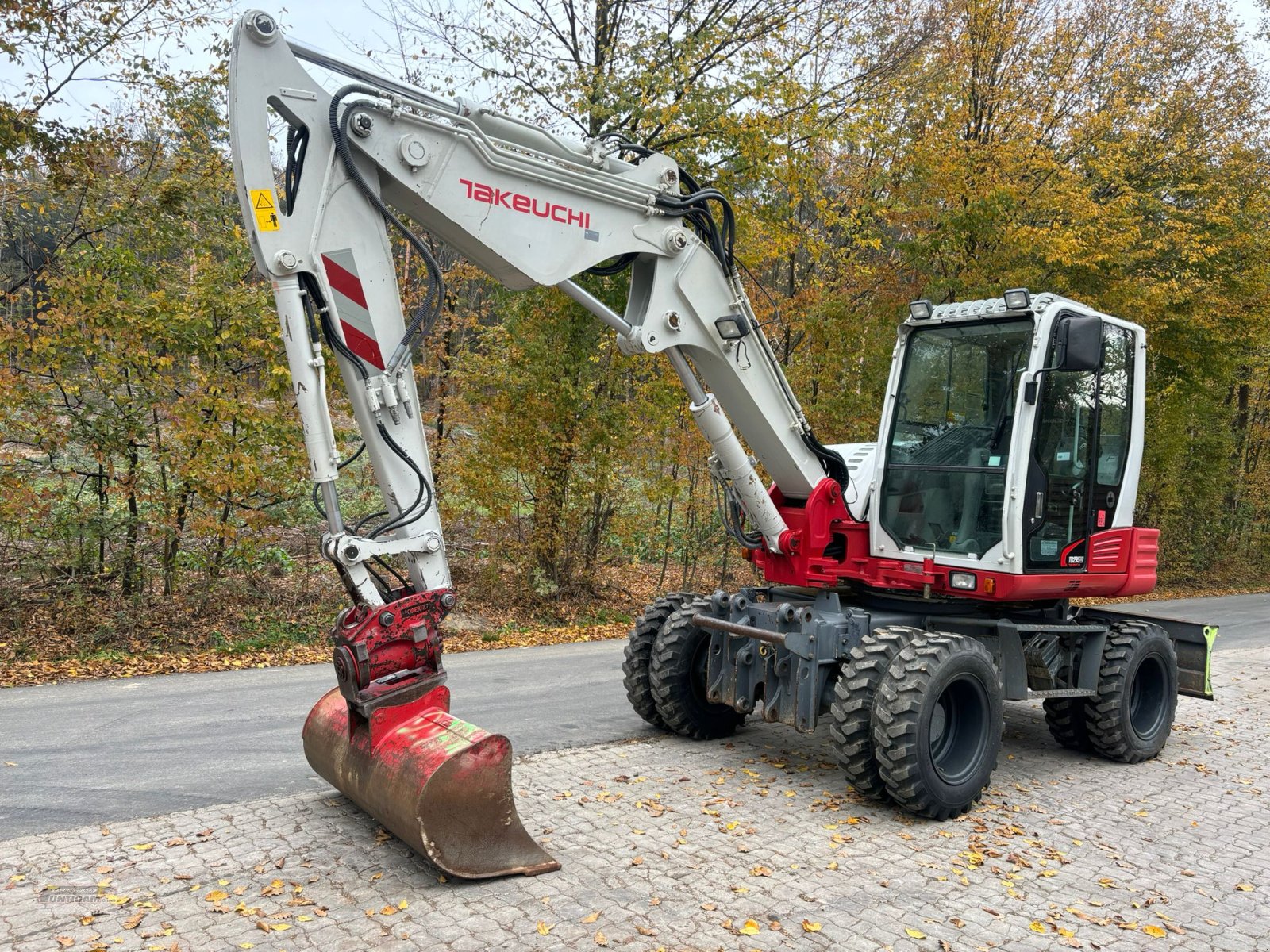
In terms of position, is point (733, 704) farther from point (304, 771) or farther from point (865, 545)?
point (304, 771)

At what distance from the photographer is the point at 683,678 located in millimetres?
6711

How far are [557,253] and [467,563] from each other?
7992 millimetres

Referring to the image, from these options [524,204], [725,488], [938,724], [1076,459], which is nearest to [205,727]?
[725,488]

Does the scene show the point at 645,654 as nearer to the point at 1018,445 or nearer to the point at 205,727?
the point at 1018,445

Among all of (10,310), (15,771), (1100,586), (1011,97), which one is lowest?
(15,771)

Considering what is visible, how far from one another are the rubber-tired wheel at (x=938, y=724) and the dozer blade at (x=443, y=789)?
1974 millimetres

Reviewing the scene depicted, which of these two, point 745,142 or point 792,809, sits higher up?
point 745,142

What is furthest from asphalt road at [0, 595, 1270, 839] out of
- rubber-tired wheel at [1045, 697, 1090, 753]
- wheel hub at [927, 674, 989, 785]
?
rubber-tired wheel at [1045, 697, 1090, 753]

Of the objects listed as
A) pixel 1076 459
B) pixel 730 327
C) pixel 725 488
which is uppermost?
pixel 730 327

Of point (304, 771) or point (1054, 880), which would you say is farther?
point (304, 771)

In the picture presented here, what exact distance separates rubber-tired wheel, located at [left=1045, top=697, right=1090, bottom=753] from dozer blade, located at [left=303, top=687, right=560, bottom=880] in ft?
13.6

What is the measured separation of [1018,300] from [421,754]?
14.6 feet

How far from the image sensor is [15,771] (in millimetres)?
5746

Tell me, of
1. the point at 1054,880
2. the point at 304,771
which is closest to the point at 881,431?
the point at 1054,880
